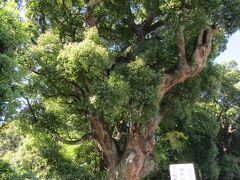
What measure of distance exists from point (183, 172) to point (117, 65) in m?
7.77

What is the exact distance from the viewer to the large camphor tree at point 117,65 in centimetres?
1099

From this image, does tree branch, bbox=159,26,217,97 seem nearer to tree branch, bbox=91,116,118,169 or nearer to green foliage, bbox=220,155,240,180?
tree branch, bbox=91,116,118,169

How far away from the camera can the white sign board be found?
462 cm

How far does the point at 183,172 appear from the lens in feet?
15.2

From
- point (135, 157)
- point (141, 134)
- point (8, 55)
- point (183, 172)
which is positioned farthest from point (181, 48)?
point (183, 172)

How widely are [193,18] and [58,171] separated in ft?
21.4

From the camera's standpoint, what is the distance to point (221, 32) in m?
13.7

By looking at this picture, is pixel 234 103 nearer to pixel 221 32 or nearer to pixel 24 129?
pixel 221 32

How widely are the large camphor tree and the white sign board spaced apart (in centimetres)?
577

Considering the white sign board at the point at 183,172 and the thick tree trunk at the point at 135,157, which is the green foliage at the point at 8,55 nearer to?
the white sign board at the point at 183,172

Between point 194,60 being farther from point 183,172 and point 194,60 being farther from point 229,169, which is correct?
point 229,169

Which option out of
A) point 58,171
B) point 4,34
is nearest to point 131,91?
point 58,171

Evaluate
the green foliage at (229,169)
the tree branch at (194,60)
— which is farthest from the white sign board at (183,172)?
the green foliage at (229,169)

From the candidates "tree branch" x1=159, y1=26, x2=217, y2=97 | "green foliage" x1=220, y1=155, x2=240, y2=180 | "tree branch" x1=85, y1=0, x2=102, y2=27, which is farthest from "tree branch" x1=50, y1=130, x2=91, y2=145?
"green foliage" x1=220, y1=155, x2=240, y2=180
